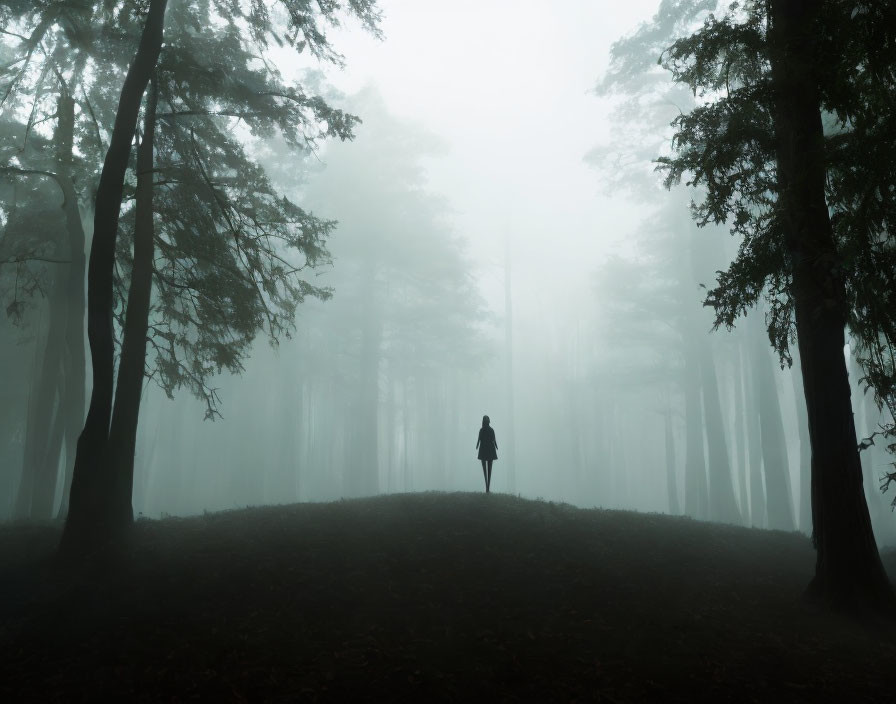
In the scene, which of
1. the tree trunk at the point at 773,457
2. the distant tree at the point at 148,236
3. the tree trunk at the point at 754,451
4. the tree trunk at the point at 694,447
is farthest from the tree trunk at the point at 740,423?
the distant tree at the point at 148,236

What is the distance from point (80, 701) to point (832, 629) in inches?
340

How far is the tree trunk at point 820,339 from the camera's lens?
26.2 ft

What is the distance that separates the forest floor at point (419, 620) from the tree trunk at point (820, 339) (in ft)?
2.56

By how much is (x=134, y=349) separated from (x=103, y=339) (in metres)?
0.88

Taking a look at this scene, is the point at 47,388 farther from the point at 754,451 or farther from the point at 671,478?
the point at 754,451

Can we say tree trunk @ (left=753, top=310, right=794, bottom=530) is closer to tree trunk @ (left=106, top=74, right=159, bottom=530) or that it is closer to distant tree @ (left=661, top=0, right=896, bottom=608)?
distant tree @ (left=661, top=0, right=896, bottom=608)

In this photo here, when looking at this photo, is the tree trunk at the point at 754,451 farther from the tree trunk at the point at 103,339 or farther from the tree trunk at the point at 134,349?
the tree trunk at the point at 103,339

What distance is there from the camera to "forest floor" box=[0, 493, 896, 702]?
5.86 m

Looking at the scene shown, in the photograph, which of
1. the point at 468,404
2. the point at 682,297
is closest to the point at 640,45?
the point at 682,297

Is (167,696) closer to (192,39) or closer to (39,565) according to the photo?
(39,565)

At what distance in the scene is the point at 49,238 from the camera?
602 inches

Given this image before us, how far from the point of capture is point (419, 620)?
718cm

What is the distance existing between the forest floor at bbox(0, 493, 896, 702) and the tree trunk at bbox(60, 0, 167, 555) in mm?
652

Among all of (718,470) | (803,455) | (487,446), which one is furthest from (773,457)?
(487,446)
